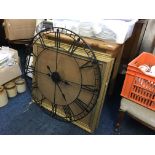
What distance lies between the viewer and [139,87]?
1.17 m

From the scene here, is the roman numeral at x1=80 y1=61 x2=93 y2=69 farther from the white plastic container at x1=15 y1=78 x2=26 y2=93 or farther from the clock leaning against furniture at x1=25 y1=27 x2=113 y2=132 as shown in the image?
the white plastic container at x1=15 y1=78 x2=26 y2=93

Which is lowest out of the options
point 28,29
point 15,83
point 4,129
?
point 4,129

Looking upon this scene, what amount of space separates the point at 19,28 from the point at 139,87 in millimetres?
1404

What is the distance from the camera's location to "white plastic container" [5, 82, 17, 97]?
169cm

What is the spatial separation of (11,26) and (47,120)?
3.44 feet

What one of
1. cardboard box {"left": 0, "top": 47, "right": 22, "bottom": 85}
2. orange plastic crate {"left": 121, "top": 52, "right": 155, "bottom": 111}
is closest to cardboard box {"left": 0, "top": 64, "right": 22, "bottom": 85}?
cardboard box {"left": 0, "top": 47, "right": 22, "bottom": 85}

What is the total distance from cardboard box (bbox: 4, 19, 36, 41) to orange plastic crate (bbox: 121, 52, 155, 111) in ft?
4.04

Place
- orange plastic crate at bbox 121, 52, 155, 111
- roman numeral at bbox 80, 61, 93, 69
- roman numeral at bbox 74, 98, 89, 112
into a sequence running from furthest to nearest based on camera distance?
1. roman numeral at bbox 74, 98, 89, 112
2. roman numeral at bbox 80, 61, 93, 69
3. orange plastic crate at bbox 121, 52, 155, 111

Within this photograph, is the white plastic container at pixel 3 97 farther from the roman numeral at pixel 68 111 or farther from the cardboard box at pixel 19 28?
the cardboard box at pixel 19 28

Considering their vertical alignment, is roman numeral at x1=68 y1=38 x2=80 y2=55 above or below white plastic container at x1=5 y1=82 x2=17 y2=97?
above

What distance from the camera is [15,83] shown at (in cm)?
177

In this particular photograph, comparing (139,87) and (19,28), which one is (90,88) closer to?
(139,87)
